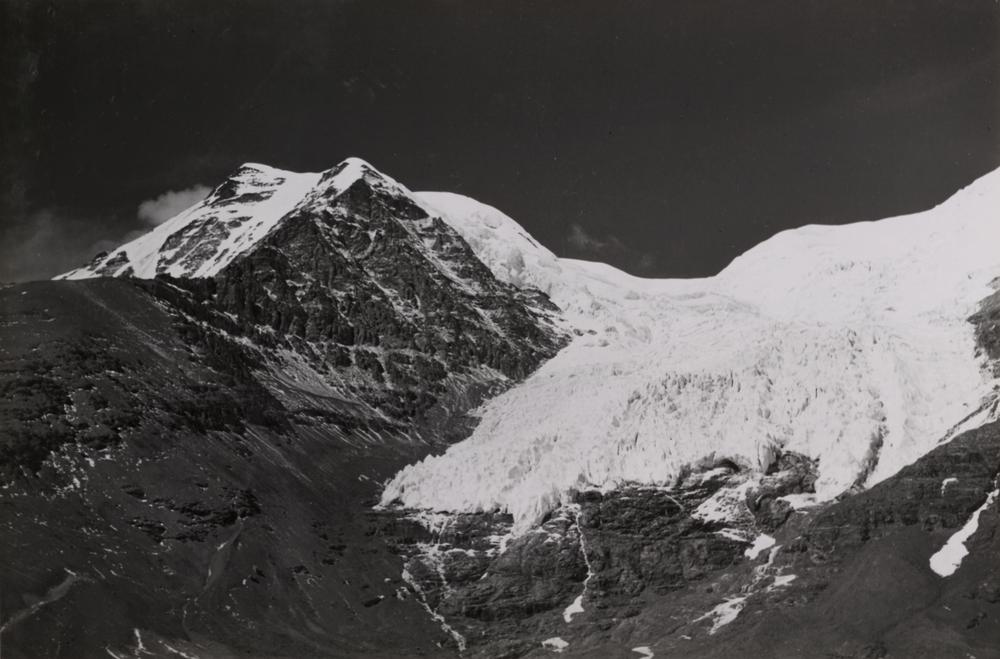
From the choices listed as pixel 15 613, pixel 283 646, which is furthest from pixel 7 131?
pixel 283 646

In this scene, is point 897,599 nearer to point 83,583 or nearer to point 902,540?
point 902,540

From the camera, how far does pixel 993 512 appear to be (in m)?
197

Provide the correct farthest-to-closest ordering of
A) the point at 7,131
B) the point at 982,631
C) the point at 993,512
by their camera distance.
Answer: the point at 993,512 < the point at 982,631 < the point at 7,131

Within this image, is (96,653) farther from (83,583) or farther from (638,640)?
(638,640)

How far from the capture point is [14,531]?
650 feet

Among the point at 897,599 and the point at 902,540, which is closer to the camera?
the point at 897,599

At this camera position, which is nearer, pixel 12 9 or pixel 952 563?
pixel 12 9

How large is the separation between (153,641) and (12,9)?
95530 millimetres

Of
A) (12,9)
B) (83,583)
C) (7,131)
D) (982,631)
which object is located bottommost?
(982,631)

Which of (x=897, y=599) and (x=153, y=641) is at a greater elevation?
(x=153, y=641)

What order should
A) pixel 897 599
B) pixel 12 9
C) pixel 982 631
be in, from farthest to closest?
pixel 897 599, pixel 982 631, pixel 12 9

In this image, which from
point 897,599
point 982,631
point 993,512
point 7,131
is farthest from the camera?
point 993,512

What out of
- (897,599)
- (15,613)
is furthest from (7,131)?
(897,599)

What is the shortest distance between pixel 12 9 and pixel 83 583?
3679 inches
